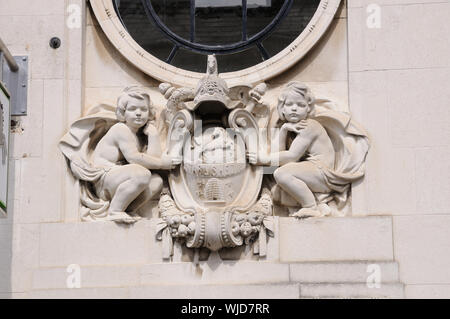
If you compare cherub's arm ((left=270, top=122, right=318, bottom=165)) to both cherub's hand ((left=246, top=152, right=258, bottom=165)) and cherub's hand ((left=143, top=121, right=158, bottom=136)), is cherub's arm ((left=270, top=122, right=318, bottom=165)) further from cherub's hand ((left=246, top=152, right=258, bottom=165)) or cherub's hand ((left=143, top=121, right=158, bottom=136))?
cherub's hand ((left=143, top=121, right=158, bottom=136))

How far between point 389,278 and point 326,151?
1.69 metres

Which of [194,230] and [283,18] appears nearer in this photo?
[194,230]

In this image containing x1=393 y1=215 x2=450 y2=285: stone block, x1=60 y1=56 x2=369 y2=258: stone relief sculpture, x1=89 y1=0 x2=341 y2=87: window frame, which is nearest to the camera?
x1=393 y1=215 x2=450 y2=285: stone block

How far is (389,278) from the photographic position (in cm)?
1911

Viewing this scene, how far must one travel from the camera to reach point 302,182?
1945 centimetres

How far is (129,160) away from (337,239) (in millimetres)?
2589

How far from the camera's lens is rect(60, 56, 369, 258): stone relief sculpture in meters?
19.5

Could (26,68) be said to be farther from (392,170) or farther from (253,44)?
(392,170)

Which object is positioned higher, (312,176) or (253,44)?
(253,44)

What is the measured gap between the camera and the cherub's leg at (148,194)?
19703 mm

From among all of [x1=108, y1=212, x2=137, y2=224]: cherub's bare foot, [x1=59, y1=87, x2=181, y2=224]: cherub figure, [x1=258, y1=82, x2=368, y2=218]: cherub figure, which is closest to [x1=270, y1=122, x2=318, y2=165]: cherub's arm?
[x1=258, y1=82, x2=368, y2=218]: cherub figure

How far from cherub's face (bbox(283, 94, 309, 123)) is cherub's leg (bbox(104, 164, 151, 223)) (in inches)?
69.5

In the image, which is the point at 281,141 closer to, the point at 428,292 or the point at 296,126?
the point at 296,126

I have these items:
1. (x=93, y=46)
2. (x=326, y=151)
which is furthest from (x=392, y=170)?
(x=93, y=46)
